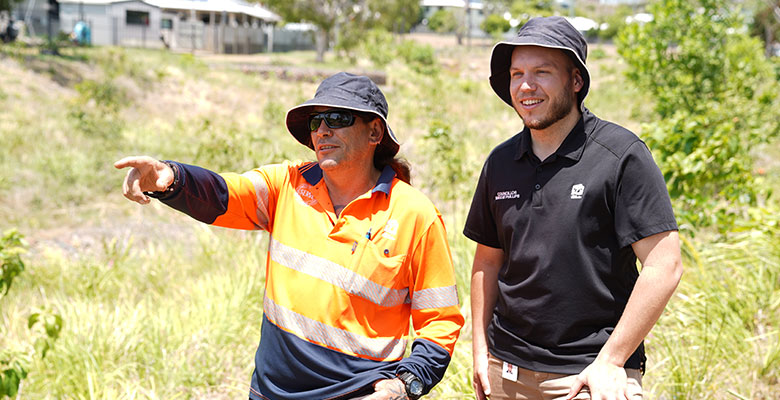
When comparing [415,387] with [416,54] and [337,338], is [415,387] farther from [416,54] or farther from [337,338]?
[416,54]

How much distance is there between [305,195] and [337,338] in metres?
0.54

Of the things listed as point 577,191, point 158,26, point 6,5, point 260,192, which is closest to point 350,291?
point 260,192

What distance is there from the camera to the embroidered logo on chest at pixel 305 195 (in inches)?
100

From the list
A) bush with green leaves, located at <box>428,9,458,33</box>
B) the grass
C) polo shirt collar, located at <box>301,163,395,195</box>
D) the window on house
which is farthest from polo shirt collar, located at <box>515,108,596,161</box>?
bush with green leaves, located at <box>428,9,458,33</box>

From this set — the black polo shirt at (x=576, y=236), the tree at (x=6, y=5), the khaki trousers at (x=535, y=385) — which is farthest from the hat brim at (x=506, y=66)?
the tree at (x=6, y=5)

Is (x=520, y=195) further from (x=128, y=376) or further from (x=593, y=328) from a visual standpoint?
(x=128, y=376)

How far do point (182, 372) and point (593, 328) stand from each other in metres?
2.91

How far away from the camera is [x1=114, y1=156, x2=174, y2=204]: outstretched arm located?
2.20 meters

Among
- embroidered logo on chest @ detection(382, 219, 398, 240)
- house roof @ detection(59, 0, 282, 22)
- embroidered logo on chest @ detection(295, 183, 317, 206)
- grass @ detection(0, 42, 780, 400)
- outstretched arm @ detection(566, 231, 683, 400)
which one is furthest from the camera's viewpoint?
house roof @ detection(59, 0, 282, 22)

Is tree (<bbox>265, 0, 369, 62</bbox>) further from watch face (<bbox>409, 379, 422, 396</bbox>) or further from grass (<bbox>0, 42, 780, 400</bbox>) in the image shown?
watch face (<bbox>409, 379, 422, 396</bbox>)

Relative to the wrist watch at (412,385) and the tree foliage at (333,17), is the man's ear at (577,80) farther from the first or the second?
the tree foliage at (333,17)

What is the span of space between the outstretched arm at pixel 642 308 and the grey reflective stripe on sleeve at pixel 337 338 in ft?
2.23

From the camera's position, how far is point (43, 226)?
9875 mm

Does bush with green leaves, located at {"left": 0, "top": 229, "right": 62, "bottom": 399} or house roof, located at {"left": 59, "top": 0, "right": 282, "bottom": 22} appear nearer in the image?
bush with green leaves, located at {"left": 0, "top": 229, "right": 62, "bottom": 399}
